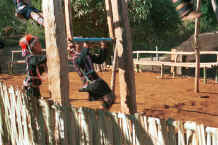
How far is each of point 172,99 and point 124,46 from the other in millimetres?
4682

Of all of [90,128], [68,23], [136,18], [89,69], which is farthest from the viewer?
[136,18]

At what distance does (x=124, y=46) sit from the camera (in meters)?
4.39

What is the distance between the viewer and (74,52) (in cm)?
395

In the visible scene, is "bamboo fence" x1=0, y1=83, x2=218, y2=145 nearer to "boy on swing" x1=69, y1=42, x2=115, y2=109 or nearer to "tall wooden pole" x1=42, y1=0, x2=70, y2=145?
"tall wooden pole" x1=42, y1=0, x2=70, y2=145

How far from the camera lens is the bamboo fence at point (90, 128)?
2.68 meters

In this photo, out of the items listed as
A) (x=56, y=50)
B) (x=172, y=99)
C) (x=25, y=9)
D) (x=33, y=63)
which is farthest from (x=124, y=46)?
(x=172, y=99)

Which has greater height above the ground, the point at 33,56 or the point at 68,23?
the point at 68,23

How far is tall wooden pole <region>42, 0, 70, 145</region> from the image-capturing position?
3.47 m

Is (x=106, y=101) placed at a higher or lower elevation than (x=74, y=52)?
lower

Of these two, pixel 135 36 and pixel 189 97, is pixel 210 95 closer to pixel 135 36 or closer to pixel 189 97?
pixel 189 97

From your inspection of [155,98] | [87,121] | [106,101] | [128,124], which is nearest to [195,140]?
[128,124]

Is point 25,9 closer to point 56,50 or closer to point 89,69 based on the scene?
point 56,50

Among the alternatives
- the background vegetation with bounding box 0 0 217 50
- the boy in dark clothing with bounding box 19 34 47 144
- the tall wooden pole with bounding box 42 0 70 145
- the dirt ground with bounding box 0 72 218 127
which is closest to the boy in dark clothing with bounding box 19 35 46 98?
the boy in dark clothing with bounding box 19 34 47 144

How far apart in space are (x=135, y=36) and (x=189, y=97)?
1171 centimetres
